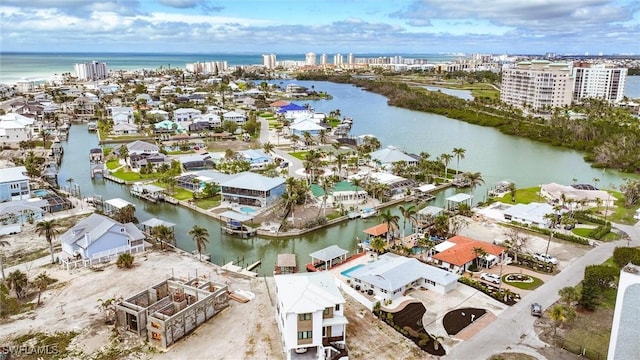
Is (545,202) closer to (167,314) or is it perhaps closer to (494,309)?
(494,309)

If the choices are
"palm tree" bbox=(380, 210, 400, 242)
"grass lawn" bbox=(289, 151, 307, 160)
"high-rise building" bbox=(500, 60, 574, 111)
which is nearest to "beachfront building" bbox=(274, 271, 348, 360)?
"palm tree" bbox=(380, 210, 400, 242)

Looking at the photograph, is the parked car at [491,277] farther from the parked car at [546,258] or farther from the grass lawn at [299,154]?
the grass lawn at [299,154]

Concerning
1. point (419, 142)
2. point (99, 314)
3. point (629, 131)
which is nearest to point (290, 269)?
point (99, 314)

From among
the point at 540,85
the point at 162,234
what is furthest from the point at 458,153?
the point at 540,85

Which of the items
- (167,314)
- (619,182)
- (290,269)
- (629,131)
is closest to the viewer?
(167,314)

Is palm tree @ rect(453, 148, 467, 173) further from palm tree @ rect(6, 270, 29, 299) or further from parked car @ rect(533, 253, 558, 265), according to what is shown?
palm tree @ rect(6, 270, 29, 299)
